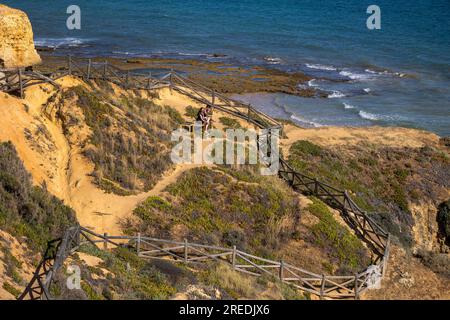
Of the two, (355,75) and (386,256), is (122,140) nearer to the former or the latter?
(386,256)

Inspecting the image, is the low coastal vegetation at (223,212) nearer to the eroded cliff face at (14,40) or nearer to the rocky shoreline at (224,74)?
the eroded cliff face at (14,40)

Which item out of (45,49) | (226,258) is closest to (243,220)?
(226,258)

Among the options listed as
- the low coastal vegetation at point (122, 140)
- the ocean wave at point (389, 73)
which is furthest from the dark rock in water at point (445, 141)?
the ocean wave at point (389, 73)

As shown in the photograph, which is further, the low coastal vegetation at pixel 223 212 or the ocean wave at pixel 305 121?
the ocean wave at pixel 305 121

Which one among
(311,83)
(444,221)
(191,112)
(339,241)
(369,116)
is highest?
(191,112)

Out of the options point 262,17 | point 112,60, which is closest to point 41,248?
point 112,60

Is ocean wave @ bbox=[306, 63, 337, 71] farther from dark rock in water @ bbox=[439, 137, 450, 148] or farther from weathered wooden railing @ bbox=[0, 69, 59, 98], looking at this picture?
weathered wooden railing @ bbox=[0, 69, 59, 98]
